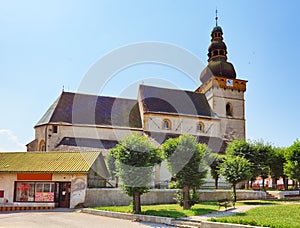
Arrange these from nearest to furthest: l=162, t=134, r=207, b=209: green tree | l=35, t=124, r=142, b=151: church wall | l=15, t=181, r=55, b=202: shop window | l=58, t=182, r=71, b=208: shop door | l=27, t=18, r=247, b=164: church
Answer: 1. l=162, t=134, r=207, b=209: green tree
2. l=58, t=182, r=71, b=208: shop door
3. l=15, t=181, r=55, b=202: shop window
4. l=35, t=124, r=142, b=151: church wall
5. l=27, t=18, r=247, b=164: church

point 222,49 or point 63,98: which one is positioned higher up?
point 222,49

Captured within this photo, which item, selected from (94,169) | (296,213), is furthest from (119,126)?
(296,213)

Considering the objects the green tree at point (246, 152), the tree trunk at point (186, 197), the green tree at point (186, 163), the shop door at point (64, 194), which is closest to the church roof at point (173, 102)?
the green tree at point (246, 152)

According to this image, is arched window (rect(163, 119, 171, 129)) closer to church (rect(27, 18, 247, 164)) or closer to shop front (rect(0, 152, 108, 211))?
A: church (rect(27, 18, 247, 164))

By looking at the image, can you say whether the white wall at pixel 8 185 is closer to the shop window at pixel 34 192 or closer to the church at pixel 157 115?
the shop window at pixel 34 192

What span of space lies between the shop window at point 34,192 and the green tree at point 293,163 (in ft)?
72.0

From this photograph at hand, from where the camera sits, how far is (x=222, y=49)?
46.0 metres

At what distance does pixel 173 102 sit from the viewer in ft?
137

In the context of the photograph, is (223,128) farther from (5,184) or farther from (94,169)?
(5,184)

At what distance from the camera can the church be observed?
1393 inches

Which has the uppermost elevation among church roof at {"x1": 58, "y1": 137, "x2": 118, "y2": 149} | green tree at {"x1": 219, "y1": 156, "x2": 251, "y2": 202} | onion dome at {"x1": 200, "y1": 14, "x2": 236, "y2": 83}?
onion dome at {"x1": 200, "y1": 14, "x2": 236, "y2": 83}

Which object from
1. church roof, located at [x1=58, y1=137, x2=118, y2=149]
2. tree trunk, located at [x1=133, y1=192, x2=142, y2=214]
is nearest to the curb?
tree trunk, located at [x1=133, y1=192, x2=142, y2=214]

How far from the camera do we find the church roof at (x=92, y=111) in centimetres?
3644

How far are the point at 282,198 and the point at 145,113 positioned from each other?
60.4ft
